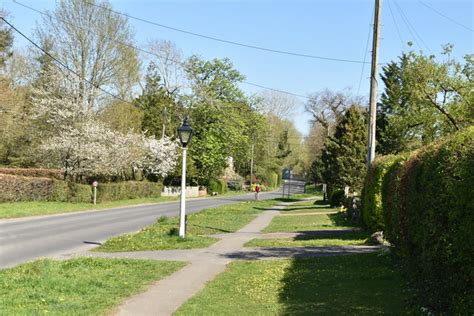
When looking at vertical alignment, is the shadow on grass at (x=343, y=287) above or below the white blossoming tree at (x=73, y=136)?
below

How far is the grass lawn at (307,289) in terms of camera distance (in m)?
7.62

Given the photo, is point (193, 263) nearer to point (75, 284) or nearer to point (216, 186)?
point (75, 284)

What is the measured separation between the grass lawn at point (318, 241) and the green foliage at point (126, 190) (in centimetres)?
2483

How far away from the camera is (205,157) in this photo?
66.3 metres

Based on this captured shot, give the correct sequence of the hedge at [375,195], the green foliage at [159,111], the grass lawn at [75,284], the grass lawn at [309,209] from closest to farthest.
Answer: the grass lawn at [75,284] → the hedge at [375,195] → the grass lawn at [309,209] → the green foliage at [159,111]

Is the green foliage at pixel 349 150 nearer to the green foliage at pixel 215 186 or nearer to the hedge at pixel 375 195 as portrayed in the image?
the hedge at pixel 375 195

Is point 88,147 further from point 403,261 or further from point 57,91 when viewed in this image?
point 403,261

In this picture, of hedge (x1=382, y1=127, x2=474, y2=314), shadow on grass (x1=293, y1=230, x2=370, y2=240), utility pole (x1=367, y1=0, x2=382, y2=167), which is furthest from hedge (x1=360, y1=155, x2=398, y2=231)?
hedge (x1=382, y1=127, x2=474, y2=314)

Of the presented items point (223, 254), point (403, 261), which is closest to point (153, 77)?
point (223, 254)

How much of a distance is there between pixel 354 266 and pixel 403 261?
2525 mm

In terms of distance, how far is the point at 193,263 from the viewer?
12.7 metres

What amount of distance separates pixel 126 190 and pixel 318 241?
105ft

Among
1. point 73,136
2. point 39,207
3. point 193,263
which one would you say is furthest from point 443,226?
point 73,136

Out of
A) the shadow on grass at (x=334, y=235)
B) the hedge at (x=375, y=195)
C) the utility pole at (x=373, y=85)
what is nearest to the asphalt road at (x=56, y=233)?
the shadow on grass at (x=334, y=235)
